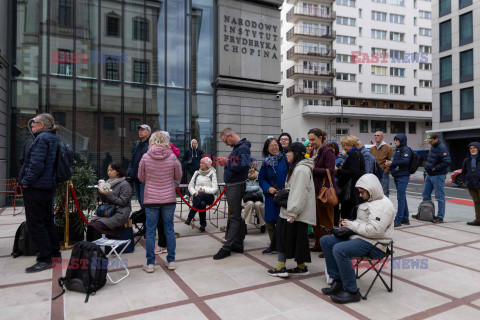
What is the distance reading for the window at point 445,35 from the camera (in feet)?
102

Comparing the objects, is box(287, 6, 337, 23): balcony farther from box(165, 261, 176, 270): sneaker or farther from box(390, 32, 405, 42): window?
box(165, 261, 176, 270): sneaker

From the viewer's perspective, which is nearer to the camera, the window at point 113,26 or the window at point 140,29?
the window at point 113,26

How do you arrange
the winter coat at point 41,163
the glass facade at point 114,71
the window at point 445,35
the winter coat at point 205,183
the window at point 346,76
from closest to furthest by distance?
the winter coat at point 41,163, the winter coat at point 205,183, the glass facade at point 114,71, the window at point 445,35, the window at point 346,76

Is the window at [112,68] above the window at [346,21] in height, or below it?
below

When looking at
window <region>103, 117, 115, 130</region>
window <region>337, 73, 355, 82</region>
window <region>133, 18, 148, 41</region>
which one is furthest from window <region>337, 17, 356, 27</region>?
window <region>103, 117, 115, 130</region>

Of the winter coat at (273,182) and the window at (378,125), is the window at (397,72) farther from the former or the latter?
the winter coat at (273,182)

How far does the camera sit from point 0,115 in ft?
34.5

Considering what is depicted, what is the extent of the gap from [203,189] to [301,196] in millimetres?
3370

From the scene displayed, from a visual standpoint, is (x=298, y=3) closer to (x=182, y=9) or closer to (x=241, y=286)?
(x=182, y=9)

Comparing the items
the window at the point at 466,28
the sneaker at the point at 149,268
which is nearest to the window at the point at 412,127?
the window at the point at 466,28

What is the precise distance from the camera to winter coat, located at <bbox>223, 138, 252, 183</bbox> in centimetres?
519

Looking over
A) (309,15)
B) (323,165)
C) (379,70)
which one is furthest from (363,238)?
(379,70)

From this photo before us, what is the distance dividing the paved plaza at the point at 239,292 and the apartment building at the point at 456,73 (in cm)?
2993

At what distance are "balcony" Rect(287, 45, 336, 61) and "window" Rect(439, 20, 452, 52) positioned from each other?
14621 mm
